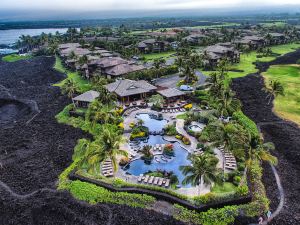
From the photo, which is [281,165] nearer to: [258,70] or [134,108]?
[134,108]

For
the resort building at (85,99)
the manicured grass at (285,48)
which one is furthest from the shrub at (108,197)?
the manicured grass at (285,48)

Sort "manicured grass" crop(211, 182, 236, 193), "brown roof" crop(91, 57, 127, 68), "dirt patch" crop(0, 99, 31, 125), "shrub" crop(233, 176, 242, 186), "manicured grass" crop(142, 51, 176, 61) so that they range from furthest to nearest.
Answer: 1. "manicured grass" crop(142, 51, 176, 61)
2. "brown roof" crop(91, 57, 127, 68)
3. "dirt patch" crop(0, 99, 31, 125)
4. "shrub" crop(233, 176, 242, 186)
5. "manicured grass" crop(211, 182, 236, 193)

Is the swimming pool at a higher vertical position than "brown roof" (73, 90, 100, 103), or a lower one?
lower

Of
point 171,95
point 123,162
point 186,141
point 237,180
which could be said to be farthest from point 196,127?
point 123,162

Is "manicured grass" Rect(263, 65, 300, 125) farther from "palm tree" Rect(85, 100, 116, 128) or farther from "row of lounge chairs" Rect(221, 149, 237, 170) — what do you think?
"palm tree" Rect(85, 100, 116, 128)

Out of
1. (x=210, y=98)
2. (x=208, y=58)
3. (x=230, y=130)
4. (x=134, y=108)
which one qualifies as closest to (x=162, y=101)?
(x=134, y=108)

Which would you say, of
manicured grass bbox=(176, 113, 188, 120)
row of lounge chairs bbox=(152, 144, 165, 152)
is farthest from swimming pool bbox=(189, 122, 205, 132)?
row of lounge chairs bbox=(152, 144, 165, 152)

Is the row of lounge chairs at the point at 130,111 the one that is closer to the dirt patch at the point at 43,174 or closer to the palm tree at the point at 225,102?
the dirt patch at the point at 43,174
